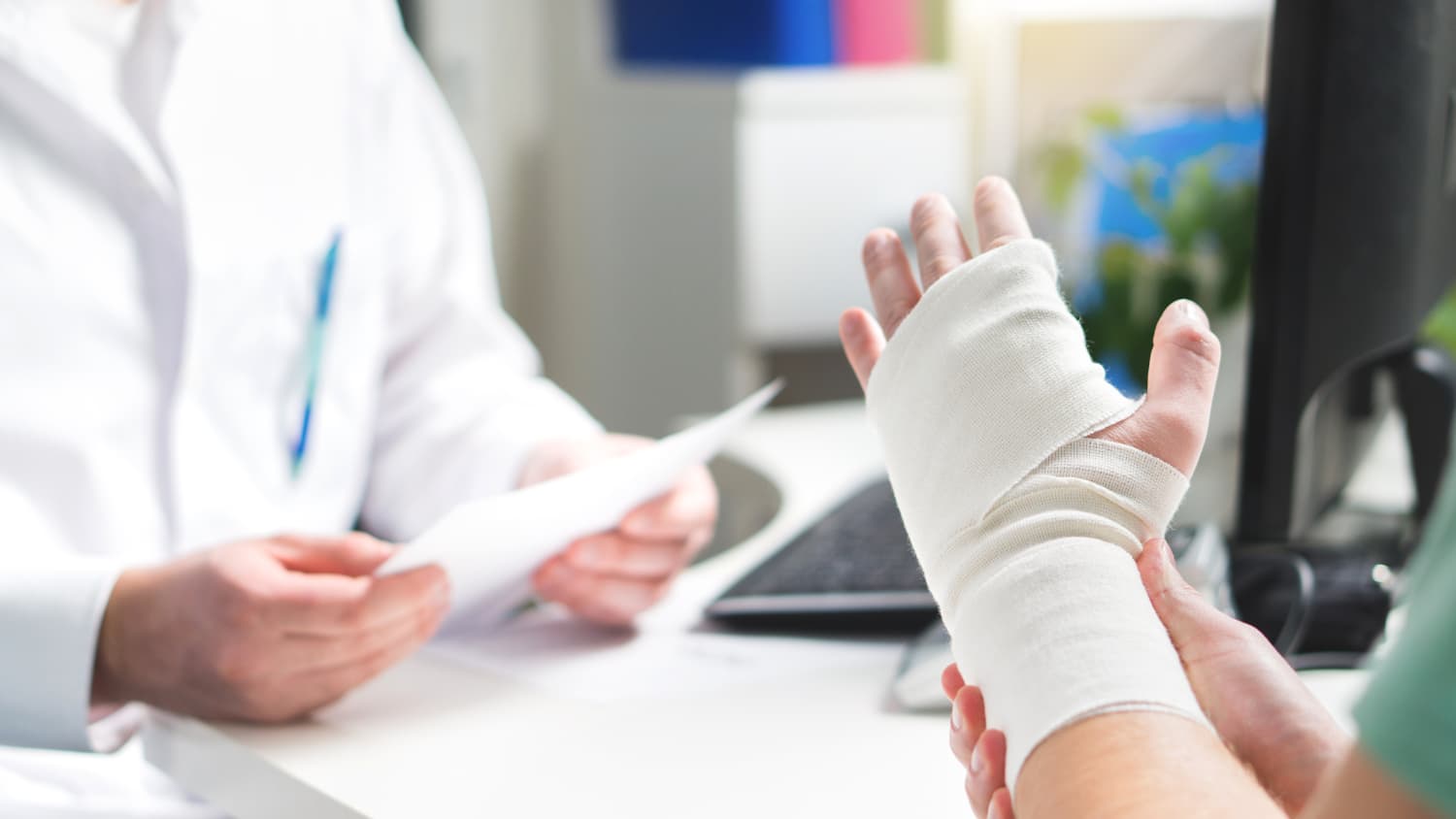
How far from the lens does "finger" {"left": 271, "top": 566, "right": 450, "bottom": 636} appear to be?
525mm

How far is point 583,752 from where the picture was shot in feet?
1.67

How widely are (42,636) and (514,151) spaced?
77.0 inches

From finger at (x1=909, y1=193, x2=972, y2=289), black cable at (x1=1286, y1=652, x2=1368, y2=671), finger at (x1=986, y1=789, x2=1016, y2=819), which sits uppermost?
finger at (x1=909, y1=193, x2=972, y2=289)

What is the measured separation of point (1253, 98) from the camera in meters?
1.71

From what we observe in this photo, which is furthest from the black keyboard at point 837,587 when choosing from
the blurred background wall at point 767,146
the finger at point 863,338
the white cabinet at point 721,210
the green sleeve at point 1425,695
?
the white cabinet at point 721,210

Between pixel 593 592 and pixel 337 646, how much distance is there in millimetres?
149

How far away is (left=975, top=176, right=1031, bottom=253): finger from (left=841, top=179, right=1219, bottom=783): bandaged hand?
1 cm

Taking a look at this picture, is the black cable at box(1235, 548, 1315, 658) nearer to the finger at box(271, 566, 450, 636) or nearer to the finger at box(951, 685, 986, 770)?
the finger at box(951, 685, 986, 770)

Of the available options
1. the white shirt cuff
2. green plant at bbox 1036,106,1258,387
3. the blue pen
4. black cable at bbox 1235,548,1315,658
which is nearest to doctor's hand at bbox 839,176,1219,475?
black cable at bbox 1235,548,1315,658

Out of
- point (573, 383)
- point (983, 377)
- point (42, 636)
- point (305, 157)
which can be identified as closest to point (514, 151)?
point (573, 383)

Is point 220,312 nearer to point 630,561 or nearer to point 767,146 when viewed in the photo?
point 630,561

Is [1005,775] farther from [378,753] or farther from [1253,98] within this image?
[1253,98]

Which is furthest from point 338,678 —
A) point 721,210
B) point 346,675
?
point 721,210

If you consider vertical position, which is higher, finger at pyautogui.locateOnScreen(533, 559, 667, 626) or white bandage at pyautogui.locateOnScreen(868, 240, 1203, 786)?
white bandage at pyautogui.locateOnScreen(868, 240, 1203, 786)
